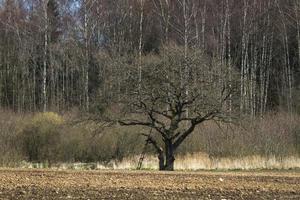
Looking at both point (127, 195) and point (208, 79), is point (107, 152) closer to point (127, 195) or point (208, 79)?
point (208, 79)

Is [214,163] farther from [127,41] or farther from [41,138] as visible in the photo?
[127,41]

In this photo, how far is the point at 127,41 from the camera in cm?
5394

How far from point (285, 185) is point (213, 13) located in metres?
35.2

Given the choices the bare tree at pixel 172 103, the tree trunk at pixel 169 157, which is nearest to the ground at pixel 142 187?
the tree trunk at pixel 169 157

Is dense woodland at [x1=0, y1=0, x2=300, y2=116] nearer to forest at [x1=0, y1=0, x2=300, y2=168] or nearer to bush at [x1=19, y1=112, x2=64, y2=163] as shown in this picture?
forest at [x1=0, y1=0, x2=300, y2=168]

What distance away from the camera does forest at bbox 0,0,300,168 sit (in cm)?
2686

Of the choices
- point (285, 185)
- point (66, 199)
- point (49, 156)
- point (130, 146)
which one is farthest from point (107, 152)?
point (66, 199)

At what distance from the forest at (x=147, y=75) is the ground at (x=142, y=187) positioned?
8.69 meters

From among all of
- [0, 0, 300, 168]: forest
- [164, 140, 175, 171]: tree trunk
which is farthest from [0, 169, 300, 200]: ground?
[0, 0, 300, 168]: forest

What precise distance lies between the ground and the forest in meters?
8.69

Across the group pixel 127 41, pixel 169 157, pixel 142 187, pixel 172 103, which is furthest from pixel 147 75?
pixel 127 41

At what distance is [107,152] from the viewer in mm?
33062

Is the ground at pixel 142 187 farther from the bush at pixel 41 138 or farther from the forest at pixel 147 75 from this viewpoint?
the bush at pixel 41 138

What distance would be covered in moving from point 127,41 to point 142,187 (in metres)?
40.4
